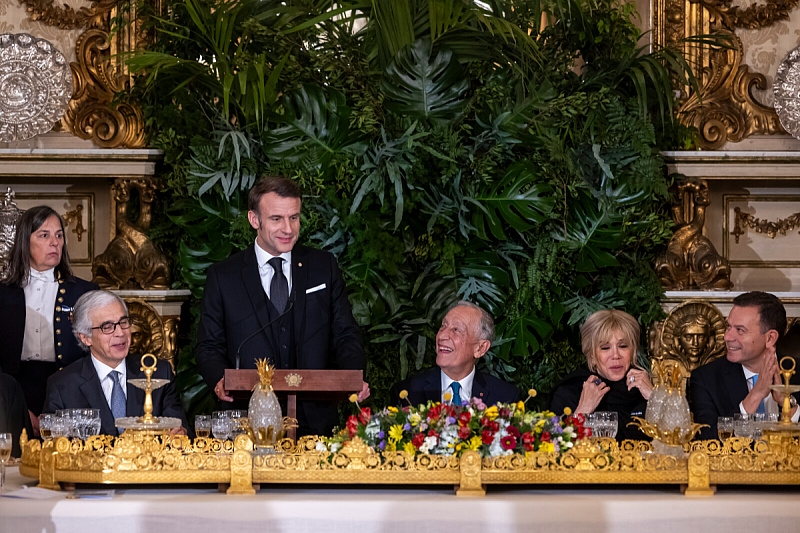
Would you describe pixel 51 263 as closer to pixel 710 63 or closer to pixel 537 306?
pixel 537 306

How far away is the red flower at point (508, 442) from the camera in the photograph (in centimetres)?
→ 283

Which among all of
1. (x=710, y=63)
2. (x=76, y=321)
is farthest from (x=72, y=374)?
(x=710, y=63)

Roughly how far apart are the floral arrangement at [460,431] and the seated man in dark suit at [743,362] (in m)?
1.13

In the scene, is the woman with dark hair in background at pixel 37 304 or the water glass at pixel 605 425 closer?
the water glass at pixel 605 425

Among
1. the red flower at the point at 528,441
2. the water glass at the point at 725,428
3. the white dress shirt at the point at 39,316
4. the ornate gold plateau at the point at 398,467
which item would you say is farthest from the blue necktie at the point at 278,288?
the water glass at the point at 725,428

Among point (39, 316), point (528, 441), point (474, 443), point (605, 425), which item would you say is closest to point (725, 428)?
point (605, 425)

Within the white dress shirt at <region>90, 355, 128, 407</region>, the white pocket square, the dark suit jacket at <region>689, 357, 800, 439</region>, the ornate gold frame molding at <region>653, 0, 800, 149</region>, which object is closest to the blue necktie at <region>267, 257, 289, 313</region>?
the white pocket square

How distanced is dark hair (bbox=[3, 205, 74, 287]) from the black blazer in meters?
0.05

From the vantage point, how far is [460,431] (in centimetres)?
286

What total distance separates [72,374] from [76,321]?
0.70ft

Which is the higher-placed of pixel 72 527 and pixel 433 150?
pixel 433 150

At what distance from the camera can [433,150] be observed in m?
5.06

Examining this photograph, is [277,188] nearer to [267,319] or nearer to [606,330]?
[267,319]

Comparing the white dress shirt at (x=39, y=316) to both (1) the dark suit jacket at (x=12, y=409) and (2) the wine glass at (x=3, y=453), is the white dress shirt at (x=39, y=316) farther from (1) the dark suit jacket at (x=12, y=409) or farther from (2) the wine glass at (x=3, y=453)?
(2) the wine glass at (x=3, y=453)
